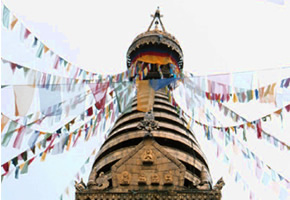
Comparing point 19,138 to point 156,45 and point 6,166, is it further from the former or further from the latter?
point 156,45

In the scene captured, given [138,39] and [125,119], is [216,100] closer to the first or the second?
[125,119]

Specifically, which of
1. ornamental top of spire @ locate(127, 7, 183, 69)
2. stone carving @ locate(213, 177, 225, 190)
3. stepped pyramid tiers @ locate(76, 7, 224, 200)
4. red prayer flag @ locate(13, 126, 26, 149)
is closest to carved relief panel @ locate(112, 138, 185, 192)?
stepped pyramid tiers @ locate(76, 7, 224, 200)

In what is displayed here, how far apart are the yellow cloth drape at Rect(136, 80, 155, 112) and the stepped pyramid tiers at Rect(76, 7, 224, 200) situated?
249cm

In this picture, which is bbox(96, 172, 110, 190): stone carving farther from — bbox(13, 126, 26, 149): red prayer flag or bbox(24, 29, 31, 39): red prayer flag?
bbox(24, 29, 31, 39): red prayer flag

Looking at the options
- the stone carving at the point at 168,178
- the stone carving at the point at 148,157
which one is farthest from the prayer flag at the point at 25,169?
the stone carving at the point at 168,178

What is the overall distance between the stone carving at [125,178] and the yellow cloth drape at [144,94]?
111 inches

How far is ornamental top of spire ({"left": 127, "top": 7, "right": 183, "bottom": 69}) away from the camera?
84.2 ft

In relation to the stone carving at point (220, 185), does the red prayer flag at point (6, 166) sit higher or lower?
lower

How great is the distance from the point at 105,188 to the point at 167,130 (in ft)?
20.9

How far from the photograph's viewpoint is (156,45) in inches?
1009

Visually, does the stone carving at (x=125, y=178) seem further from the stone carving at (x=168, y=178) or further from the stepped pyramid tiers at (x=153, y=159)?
the stone carving at (x=168, y=178)

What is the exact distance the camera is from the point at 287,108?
14.1 meters

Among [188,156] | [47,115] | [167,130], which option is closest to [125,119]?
[167,130]

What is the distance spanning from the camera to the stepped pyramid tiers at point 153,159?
1523 cm
